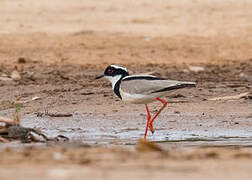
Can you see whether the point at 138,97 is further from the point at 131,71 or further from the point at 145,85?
the point at 131,71

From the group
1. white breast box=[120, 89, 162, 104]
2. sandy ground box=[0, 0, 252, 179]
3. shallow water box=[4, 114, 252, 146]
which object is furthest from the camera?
white breast box=[120, 89, 162, 104]

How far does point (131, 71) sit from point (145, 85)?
5627mm

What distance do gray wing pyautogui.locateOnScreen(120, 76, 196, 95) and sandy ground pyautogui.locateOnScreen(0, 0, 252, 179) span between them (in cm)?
56

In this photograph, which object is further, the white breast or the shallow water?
the white breast

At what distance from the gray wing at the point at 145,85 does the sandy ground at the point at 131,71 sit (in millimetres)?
563

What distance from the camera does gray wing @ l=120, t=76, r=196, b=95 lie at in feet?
25.7

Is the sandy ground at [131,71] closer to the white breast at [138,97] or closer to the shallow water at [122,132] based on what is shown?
the shallow water at [122,132]

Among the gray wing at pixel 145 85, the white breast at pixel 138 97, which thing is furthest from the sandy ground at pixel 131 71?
the gray wing at pixel 145 85

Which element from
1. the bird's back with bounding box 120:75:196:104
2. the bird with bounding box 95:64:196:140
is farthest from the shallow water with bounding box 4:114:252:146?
the bird's back with bounding box 120:75:196:104

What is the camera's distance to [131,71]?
13.6 metres

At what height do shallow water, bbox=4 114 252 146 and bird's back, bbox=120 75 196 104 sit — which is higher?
bird's back, bbox=120 75 196 104

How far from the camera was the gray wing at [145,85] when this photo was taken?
25.7 ft

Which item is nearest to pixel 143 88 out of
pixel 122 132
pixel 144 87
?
pixel 144 87

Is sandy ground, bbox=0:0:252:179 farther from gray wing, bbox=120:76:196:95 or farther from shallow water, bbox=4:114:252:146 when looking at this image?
gray wing, bbox=120:76:196:95
